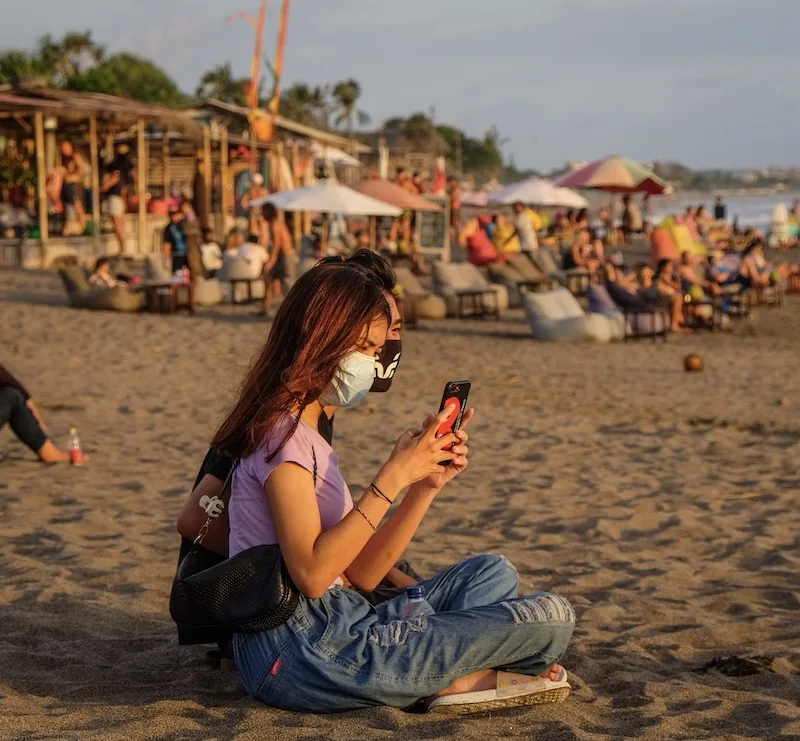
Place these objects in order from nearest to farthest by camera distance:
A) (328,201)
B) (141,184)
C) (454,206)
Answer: (328,201), (141,184), (454,206)

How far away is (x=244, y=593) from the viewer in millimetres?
3041

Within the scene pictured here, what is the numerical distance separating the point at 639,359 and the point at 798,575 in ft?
27.1

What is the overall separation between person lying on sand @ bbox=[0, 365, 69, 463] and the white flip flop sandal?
4463 millimetres

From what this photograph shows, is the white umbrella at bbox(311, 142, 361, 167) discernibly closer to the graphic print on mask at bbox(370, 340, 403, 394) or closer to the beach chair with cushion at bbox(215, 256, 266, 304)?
the beach chair with cushion at bbox(215, 256, 266, 304)

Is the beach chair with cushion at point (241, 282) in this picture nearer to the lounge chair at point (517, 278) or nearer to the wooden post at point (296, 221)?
the lounge chair at point (517, 278)

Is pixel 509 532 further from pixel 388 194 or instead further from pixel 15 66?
pixel 15 66

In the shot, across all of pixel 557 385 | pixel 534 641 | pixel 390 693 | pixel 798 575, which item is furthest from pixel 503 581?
pixel 557 385

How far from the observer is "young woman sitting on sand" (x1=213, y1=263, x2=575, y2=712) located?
2943 mm

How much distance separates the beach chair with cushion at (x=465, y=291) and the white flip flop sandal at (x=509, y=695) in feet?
45.0

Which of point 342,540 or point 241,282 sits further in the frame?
point 241,282

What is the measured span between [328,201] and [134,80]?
54.7 m

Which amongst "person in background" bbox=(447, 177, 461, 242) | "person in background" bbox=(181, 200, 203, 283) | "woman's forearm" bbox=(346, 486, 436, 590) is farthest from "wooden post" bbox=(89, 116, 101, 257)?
"woman's forearm" bbox=(346, 486, 436, 590)

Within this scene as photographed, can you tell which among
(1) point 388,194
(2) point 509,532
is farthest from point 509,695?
(1) point 388,194

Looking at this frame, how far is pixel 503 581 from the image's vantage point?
3449 mm
